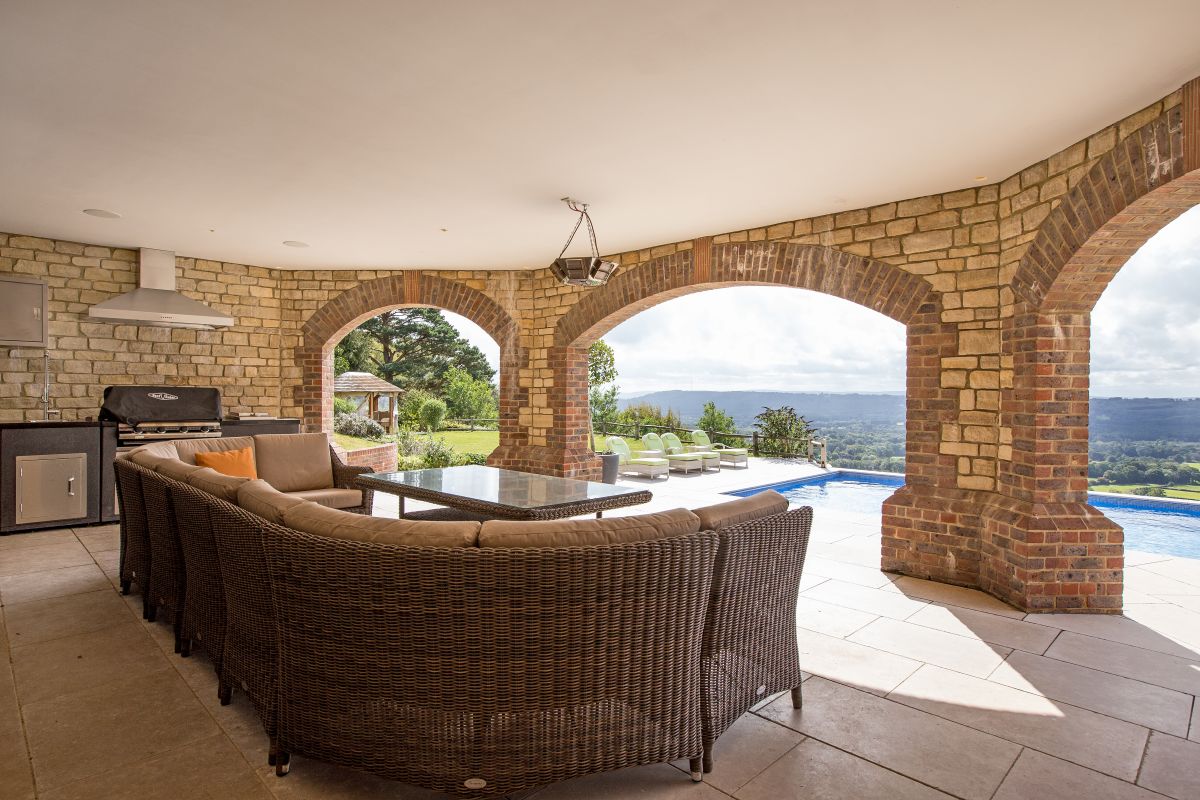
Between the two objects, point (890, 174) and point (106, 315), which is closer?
point (890, 174)

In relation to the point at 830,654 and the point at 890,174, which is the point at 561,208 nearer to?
the point at 890,174

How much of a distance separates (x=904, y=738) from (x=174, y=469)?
138 inches

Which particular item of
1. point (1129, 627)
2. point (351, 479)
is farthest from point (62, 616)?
point (1129, 627)

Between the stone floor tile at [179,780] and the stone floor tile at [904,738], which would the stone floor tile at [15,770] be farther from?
the stone floor tile at [904,738]

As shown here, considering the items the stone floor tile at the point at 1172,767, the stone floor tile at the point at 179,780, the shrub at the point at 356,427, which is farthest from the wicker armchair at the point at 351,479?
the shrub at the point at 356,427

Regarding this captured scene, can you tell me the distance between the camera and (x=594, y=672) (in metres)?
1.88

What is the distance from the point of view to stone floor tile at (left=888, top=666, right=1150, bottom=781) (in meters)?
2.29

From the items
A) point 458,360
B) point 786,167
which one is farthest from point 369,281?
point 458,360

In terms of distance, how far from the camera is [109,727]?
2.37 m

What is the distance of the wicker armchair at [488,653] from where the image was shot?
1800 millimetres

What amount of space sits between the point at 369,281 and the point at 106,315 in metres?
2.59

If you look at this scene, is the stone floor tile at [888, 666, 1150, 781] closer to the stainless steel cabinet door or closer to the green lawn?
the stainless steel cabinet door

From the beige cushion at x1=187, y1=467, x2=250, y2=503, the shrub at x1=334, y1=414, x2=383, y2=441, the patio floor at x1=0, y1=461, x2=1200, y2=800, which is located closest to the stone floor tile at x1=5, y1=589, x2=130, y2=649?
the patio floor at x1=0, y1=461, x2=1200, y2=800

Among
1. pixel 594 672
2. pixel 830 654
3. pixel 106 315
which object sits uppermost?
pixel 106 315
